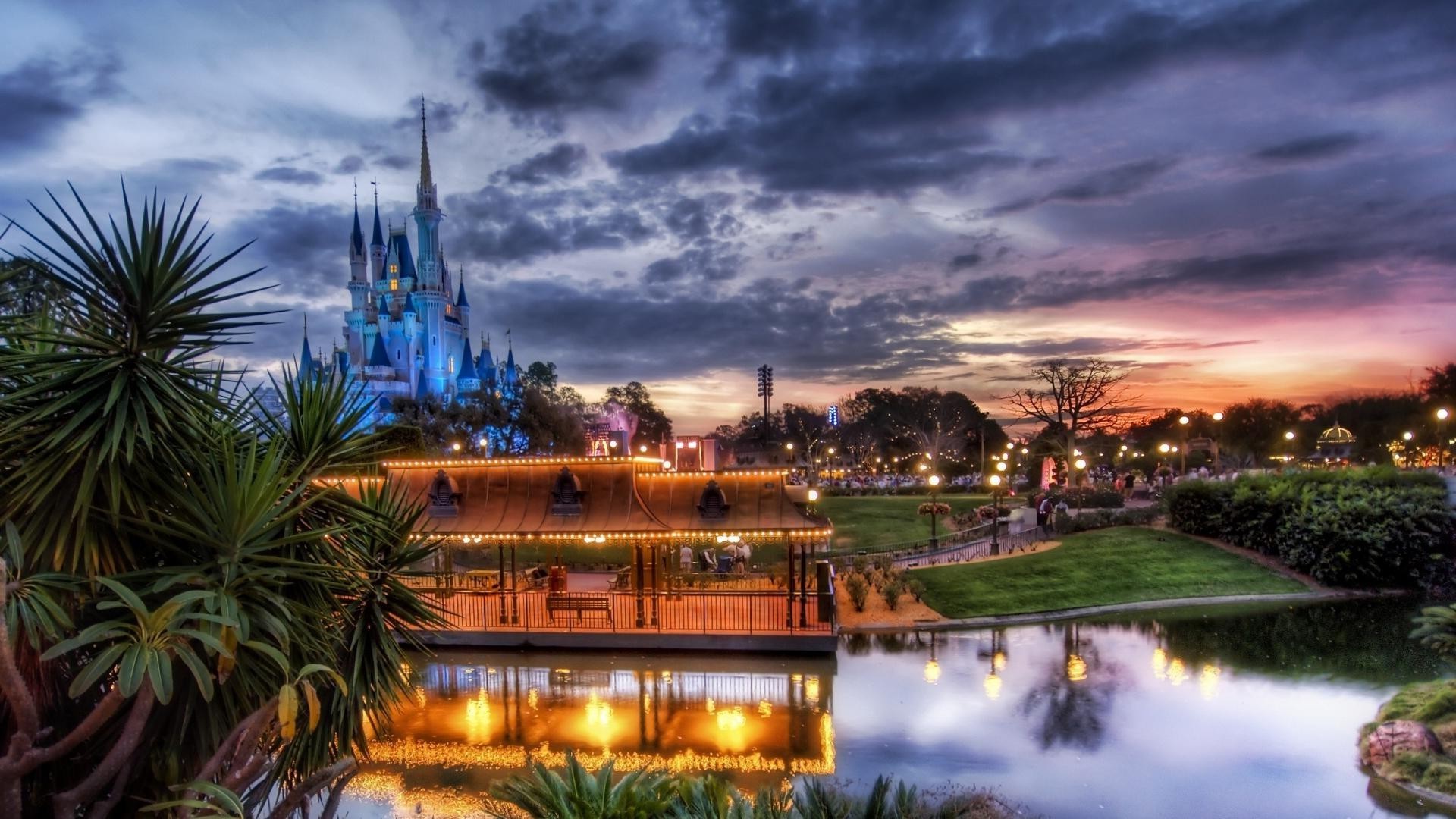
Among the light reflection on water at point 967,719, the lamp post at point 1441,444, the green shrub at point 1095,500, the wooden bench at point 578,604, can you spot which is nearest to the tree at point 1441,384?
the lamp post at point 1441,444

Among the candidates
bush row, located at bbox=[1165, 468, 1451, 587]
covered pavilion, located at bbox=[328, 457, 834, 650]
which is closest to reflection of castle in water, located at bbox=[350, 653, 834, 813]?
covered pavilion, located at bbox=[328, 457, 834, 650]

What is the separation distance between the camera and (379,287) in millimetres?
107000

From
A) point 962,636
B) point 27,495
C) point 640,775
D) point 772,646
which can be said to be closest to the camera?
point 27,495

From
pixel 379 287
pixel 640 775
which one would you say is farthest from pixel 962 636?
pixel 379 287

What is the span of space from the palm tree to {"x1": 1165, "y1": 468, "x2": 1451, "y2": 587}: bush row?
34.5m

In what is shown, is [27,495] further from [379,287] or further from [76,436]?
[379,287]

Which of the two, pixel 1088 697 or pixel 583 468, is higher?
pixel 583 468

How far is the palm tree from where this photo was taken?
4848mm

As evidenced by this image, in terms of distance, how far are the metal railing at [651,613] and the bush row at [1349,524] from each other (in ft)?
69.4

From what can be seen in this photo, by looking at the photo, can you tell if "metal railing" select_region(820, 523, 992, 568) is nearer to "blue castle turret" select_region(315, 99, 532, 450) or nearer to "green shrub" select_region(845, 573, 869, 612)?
"green shrub" select_region(845, 573, 869, 612)

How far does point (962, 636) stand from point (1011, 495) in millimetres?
35345

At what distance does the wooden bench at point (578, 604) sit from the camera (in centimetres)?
2098

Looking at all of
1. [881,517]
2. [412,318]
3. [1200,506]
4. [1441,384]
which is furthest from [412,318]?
[1441,384]

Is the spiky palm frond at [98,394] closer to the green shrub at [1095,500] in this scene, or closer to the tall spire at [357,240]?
the green shrub at [1095,500]
